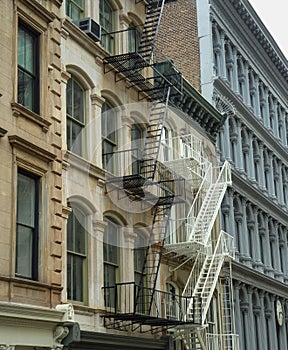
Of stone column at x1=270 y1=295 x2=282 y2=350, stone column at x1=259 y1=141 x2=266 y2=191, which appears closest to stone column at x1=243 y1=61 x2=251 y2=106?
stone column at x1=259 y1=141 x2=266 y2=191

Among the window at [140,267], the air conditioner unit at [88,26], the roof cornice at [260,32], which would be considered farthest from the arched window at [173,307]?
the roof cornice at [260,32]

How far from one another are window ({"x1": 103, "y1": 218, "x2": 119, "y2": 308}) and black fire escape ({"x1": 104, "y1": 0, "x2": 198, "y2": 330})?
0.19m

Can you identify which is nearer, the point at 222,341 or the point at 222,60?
the point at 222,341

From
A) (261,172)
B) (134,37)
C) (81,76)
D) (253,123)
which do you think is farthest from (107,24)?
(261,172)

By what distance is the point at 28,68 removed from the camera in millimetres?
16438

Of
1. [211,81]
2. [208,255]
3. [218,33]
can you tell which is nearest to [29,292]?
[208,255]

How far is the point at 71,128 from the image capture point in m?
18.6

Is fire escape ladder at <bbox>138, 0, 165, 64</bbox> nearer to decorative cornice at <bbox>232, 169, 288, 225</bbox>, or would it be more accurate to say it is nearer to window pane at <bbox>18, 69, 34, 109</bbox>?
window pane at <bbox>18, 69, 34, 109</bbox>

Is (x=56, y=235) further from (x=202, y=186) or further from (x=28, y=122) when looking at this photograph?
(x=202, y=186)

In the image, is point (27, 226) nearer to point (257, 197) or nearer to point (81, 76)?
point (81, 76)

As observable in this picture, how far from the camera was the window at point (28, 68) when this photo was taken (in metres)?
16.1

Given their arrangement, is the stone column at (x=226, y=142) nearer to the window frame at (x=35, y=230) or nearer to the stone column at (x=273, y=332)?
the stone column at (x=273, y=332)

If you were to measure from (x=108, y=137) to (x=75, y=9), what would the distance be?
12.4 ft

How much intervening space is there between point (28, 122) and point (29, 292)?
12.5 ft
